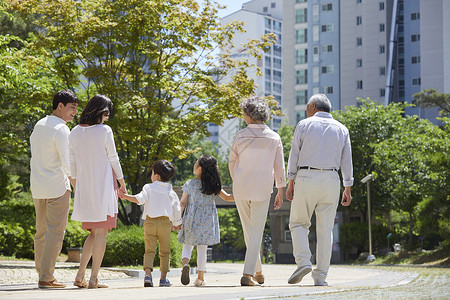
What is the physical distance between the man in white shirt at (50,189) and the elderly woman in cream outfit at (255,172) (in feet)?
6.49

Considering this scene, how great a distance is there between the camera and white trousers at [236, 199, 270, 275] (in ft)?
27.8

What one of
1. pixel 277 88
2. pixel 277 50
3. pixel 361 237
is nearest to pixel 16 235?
pixel 361 237

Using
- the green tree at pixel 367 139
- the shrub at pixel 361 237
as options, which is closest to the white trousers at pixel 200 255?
the shrub at pixel 361 237

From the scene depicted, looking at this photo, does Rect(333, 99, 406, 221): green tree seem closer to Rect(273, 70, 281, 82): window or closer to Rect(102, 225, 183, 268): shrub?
Rect(102, 225, 183, 268): shrub

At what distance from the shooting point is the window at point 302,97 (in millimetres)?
96750

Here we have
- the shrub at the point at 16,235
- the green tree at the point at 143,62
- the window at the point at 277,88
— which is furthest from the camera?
the window at the point at 277,88

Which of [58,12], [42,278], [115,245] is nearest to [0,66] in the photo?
[58,12]

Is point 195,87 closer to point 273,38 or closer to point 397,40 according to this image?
point 273,38

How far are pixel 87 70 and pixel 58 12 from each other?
1597mm

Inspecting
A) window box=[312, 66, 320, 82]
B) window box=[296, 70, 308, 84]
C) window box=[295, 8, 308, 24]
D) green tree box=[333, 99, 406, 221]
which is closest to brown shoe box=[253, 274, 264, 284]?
green tree box=[333, 99, 406, 221]

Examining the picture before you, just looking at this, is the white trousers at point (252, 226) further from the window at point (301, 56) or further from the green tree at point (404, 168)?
the window at point (301, 56)

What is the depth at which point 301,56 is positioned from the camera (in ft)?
323

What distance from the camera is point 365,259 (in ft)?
143

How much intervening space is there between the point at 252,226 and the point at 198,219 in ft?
4.48
